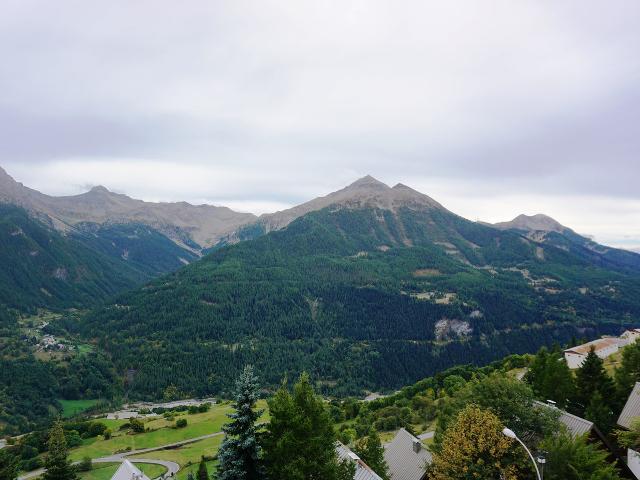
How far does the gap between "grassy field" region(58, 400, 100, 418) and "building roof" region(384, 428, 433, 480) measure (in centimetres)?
15990

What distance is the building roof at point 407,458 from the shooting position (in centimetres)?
4225

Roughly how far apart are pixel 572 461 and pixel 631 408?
22.7 m

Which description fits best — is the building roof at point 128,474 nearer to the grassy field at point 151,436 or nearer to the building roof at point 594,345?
the grassy field at point 151,436

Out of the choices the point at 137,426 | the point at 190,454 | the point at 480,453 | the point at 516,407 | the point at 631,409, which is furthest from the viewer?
the point at 137,426

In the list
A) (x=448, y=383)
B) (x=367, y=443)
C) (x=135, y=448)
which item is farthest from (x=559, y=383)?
(x=135, y=448)

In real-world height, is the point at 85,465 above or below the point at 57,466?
below

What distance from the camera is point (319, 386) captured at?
634 feet

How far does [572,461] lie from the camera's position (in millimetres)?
26562

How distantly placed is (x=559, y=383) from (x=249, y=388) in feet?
132

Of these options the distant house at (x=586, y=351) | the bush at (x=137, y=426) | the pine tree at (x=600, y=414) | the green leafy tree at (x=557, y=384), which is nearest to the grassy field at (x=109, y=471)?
the bush at (x=137, y=426)

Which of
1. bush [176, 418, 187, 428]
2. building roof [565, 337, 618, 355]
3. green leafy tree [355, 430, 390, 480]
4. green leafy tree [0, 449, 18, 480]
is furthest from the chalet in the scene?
bush [176, 418, 187, 428]

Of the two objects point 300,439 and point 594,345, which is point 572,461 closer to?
point 300,439

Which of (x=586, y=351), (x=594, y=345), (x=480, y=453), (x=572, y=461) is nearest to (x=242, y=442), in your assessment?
(x=480, y=453)

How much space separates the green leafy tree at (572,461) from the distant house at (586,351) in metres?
68.7
